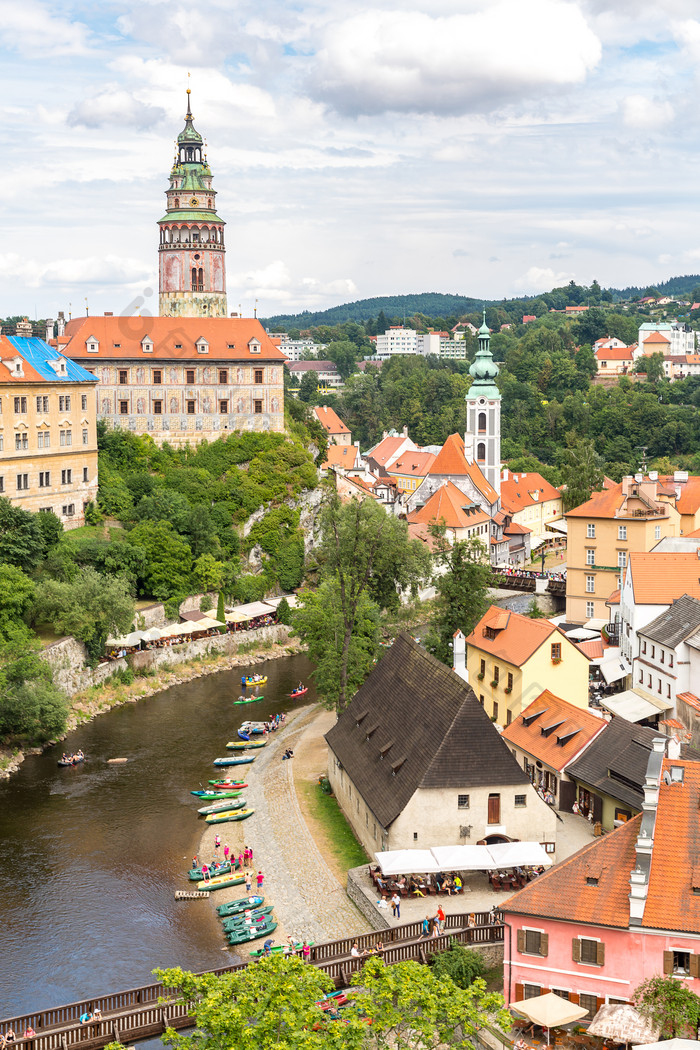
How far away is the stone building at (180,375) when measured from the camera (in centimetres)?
8019

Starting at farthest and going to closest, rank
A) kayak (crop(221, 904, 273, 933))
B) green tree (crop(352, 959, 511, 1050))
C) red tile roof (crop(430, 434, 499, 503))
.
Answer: red tile roof (crop(430, 434, 499, 503)) → kayak (crop(221, 904, 273, 933)) → green tree (crop(352, 959, 511, 1050))

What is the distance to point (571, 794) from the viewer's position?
3838 cm

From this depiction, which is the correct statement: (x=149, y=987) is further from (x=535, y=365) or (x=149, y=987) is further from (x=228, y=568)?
(x=535, y=365)

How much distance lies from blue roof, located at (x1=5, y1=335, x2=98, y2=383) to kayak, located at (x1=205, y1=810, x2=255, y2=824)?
3427 cm

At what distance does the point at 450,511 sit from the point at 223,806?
4961 cm

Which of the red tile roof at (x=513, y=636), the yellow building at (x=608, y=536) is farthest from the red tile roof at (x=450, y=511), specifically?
the red tile roof at (x=513, y=636)

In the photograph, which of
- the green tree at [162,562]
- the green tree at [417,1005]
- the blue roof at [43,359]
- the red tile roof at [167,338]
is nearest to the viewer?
the green tree at [417,1005]

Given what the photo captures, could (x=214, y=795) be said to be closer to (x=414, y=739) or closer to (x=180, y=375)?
(x=414, y=739)

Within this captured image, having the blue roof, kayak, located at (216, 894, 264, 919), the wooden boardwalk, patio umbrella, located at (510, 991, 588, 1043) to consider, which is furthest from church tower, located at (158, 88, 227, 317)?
patio umbrella, located at (510, 991, 588, 1043)

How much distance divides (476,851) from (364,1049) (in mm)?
12832

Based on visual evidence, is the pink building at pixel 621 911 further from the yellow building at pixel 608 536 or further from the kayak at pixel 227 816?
the yellow building at pixel 608 536

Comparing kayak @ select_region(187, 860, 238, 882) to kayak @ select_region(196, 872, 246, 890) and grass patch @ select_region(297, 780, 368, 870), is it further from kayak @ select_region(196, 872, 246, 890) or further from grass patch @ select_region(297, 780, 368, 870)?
grass patch @ select_region(297, 780, 368, 870)

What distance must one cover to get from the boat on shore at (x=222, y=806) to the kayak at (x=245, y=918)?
7935mm

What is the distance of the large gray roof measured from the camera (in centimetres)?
3334
